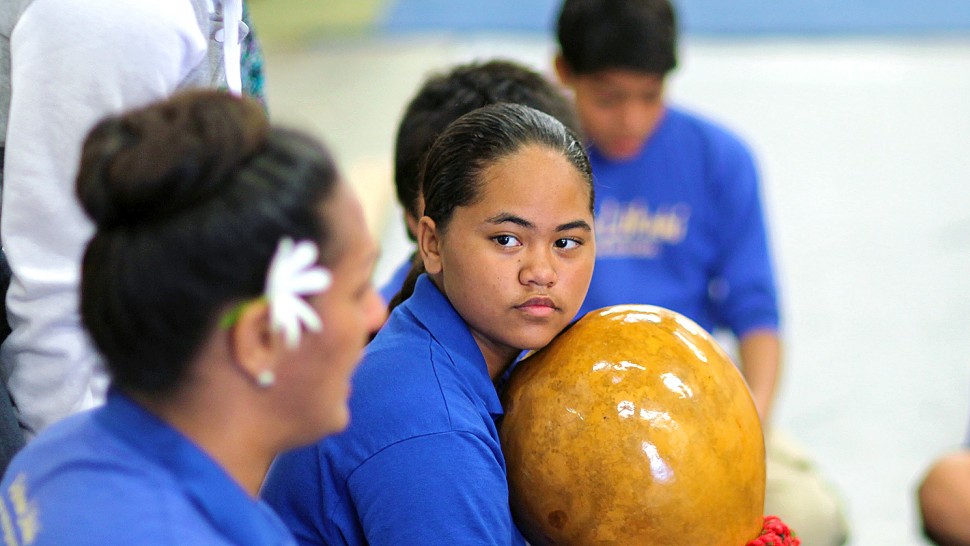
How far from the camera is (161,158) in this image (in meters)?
1.08

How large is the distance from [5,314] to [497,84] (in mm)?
1032

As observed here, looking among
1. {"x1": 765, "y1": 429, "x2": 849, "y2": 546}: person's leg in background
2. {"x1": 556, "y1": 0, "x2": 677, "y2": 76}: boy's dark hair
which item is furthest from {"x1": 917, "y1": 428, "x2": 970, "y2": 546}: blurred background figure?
{"x1": 556, "y1": 0, "x2": 677, "y2": 76}: boy's dark hair

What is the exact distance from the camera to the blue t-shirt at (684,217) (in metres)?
2.90

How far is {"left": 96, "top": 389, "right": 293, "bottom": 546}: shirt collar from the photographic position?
1.14 metres

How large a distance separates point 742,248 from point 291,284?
204cm

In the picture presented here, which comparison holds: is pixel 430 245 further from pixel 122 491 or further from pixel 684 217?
pixel 684 217

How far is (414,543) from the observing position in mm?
1471

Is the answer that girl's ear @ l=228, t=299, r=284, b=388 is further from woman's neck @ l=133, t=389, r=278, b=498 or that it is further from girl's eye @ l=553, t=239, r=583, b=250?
girl's eye @ l=553, t=239, r=583, b=250

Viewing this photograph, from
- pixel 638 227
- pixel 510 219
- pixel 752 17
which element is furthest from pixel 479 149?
pixel 752 17

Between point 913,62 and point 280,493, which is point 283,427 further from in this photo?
point 913,62

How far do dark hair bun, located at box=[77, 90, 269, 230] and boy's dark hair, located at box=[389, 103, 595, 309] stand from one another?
55cm

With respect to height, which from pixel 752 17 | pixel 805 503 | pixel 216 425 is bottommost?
pixel 805 503

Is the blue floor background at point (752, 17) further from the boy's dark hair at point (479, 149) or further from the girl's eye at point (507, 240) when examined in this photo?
the girl's eye at point (507, 240)

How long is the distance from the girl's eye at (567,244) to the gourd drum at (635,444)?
0.48ft
